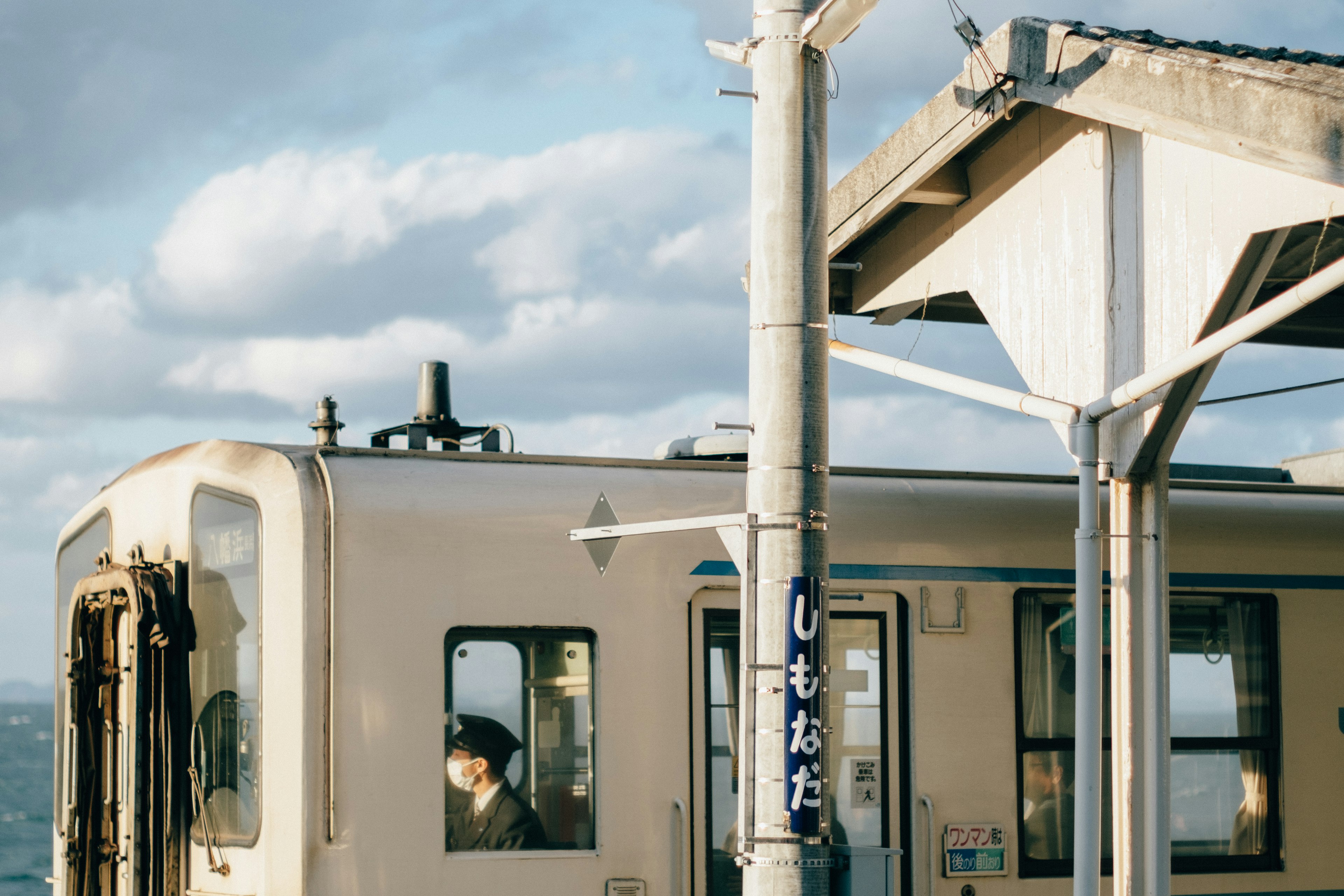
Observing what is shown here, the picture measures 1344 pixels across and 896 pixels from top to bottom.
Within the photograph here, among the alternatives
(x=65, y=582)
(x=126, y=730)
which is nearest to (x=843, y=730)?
(x=126, y=730)

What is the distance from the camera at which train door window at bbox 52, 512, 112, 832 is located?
809 cm

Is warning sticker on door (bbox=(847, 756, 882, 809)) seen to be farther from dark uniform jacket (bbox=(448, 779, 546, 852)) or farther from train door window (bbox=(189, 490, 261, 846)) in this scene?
train door window (bbox=(189, 490, 261, 846))

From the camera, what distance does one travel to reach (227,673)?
6.79m

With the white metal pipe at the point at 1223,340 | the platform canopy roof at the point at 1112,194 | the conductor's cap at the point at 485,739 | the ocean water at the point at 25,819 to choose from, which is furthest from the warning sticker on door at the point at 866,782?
the ocean water at the point at 25,819

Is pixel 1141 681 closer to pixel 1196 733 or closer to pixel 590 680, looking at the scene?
pixel 1196 733

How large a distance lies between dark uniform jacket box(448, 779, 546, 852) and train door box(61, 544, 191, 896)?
3.85ft

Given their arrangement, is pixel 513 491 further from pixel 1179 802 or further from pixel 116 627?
pixel 1179 802

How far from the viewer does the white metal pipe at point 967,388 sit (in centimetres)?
623

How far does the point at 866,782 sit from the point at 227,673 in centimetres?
270

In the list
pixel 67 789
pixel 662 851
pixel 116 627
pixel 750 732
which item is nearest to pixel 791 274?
pixel 750 732

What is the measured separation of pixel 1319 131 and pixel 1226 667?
3.66 m

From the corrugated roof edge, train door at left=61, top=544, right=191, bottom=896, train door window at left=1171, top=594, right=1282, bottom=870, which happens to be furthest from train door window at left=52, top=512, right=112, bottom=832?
train door window at left=1171, top=594, right=1282, bottom=870

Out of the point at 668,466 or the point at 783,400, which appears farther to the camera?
the point at 668,466

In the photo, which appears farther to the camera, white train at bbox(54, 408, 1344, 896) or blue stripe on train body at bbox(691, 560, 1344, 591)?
blue stripe on train body at bbox(691, 560, 1344, 591)
